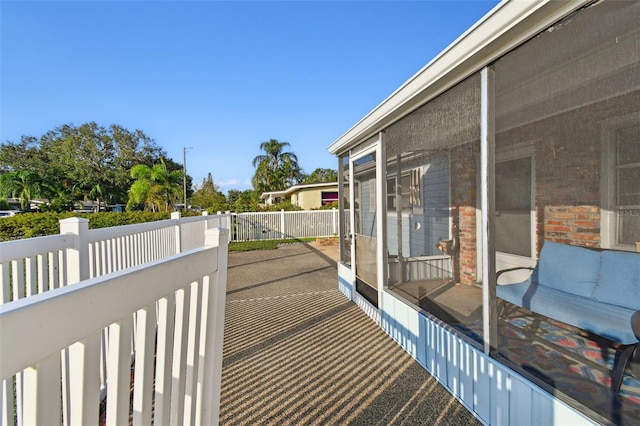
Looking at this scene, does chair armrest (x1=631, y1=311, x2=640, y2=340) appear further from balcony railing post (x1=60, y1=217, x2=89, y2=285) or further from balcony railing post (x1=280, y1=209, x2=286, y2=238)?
balcony railing post (x1=280, y1=209, x2=286, y2=238)

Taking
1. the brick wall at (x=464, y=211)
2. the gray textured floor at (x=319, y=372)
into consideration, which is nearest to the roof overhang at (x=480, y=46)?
the brick wall at (x=464, y=211)

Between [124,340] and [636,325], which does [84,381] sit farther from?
[636,325]

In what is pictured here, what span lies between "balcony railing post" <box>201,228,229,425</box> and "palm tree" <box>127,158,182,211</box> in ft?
52.8

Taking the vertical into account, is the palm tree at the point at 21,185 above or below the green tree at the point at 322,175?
below

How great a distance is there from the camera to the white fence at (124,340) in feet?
1.77

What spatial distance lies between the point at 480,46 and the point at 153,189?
16165mm

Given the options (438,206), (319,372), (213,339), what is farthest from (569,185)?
(213,339)

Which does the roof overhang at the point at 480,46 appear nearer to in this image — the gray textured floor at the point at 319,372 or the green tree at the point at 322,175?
the gray textured floor at the point at 319,372

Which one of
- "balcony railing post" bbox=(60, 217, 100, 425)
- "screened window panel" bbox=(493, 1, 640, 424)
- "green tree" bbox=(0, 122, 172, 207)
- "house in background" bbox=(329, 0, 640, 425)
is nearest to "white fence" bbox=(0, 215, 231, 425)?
"balcony railing post" bbox=(60, 217, 100, 425)

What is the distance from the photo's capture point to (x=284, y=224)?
14.2 metres

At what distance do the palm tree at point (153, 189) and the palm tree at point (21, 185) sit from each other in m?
11.9

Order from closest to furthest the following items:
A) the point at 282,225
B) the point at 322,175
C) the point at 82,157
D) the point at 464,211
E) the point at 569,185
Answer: the point at 569,185 < the point at 464,211 < the point at 282,225 < the point at 82,157 < the point at 322,175

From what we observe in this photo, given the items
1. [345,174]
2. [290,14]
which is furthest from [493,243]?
[290,14]

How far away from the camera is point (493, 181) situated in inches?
85.4
